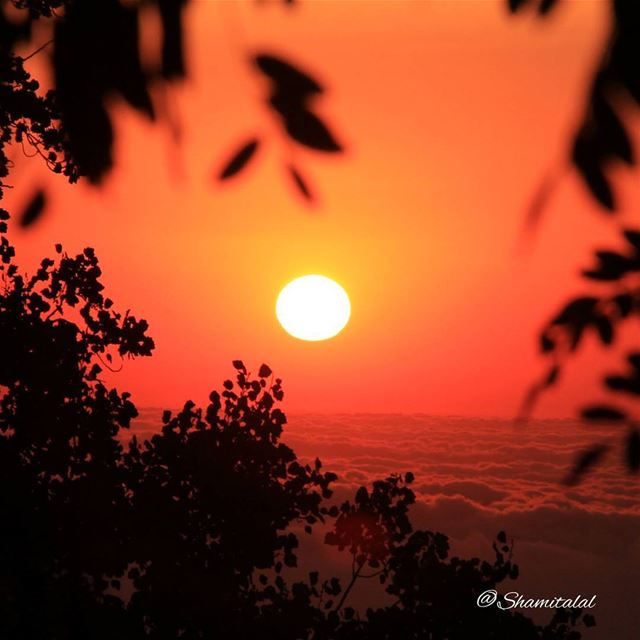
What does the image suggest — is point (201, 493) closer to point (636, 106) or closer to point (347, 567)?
point (636, 106)

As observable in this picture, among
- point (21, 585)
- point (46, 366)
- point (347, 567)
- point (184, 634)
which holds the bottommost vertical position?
point (347, 567)

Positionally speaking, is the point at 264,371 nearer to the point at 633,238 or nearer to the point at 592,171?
the point at 633,238

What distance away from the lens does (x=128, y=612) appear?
16.3 metres

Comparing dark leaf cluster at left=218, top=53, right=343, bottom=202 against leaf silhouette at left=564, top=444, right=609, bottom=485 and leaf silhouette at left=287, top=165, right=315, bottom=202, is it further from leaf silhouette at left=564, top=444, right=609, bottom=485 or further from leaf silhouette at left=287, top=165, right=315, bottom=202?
leaf silhouette at left=564, top=444, right=609, bottom=485

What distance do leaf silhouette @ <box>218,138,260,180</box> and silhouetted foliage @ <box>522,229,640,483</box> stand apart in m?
1.33

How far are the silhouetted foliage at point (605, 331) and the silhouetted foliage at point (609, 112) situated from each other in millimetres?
692

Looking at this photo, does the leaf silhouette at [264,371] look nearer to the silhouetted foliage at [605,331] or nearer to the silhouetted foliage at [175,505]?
the silhouetted foliage at [175,505]

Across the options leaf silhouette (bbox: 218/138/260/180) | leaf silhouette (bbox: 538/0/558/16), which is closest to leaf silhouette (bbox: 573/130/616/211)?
leaf silhouette (bbox: 538/0/558/16)

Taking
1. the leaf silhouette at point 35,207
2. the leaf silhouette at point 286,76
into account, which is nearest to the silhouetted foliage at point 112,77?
the leaf silhouette at point 286,76

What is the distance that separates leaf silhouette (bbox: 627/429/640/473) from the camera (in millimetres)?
3762

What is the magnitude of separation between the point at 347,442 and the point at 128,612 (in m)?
85.3

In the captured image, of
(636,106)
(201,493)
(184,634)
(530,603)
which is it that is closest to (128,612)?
(184,634)

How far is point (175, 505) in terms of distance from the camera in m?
18.8

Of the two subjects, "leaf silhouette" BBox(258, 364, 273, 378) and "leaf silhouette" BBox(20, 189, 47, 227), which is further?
"leaf silhouette" BBox(258, 364, 273, 378)
